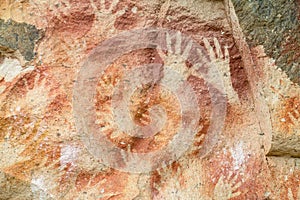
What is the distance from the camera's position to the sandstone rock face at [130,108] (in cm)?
111

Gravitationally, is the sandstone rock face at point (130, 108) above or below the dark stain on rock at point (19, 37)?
below

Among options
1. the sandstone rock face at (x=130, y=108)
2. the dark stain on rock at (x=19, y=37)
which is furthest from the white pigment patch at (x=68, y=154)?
the dark stain on rock at (x=19, y=37)

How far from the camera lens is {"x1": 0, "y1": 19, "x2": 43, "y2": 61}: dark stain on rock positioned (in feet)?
3.66

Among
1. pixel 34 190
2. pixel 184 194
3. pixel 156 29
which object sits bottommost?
pixel 184 194

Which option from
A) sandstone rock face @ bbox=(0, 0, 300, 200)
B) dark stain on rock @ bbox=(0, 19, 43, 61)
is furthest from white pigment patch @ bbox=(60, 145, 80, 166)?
dark stain on rock @ bbox=(0, 19, 43, 61)

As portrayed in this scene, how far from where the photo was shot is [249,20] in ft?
3.44

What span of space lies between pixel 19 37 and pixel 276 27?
53 cm

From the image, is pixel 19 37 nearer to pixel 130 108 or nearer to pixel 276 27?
pixel 130 108

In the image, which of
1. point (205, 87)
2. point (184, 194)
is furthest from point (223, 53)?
point (184, 194)

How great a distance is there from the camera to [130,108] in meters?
1.12

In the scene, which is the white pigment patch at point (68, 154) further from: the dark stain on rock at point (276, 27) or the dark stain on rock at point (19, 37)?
the dark stain on rock at point (276, 27)

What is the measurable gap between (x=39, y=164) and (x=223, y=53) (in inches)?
18.0

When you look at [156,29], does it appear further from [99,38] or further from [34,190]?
[34,190]

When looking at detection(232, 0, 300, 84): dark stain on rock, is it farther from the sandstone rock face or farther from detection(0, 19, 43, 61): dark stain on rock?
detection(0, 19, 43, 61): dark stain on rock
